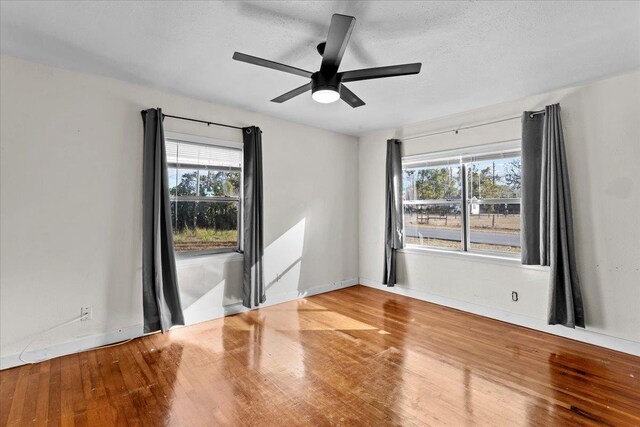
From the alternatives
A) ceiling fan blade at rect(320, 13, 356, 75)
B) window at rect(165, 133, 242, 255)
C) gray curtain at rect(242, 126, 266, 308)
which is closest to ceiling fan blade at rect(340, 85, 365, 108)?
ceiling fan blade at rect(320, 13, 356, 75)

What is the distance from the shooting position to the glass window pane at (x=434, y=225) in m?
4.25

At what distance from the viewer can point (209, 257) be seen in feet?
12.1

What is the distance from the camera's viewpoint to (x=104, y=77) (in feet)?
9.78

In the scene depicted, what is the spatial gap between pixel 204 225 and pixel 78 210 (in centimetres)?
122

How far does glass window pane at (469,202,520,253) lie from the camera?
367 cm

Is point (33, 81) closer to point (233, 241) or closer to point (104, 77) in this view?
point (104, 77)

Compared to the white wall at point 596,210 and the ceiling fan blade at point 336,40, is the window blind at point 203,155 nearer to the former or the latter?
the ceiling fan blade at point 336,40

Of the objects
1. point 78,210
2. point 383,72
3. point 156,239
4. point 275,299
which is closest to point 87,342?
point 156,239

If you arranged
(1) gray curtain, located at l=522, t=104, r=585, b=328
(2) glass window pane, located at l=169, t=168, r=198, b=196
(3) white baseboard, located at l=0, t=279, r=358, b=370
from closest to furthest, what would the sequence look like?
(3) white baseboard, located at l=0, t=279, r=358, b=370, (1) gray curtain, located at l=522, t=104, r=585, b=328, (2) glass window pane, located at l=169, t=168, r=198, b=196

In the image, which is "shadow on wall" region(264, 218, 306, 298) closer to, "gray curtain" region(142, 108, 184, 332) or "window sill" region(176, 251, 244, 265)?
"window sill" region(176, 251, 244, 265)

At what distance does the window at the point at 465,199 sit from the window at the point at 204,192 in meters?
2.60

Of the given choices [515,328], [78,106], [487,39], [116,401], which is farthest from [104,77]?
[515,328]

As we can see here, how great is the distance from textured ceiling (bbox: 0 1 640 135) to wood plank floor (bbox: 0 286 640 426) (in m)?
2.61

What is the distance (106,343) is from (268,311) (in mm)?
1734
